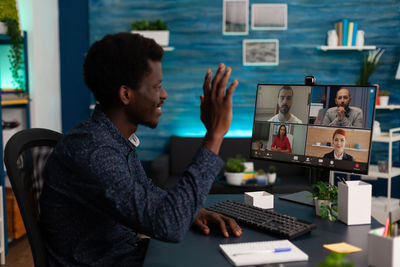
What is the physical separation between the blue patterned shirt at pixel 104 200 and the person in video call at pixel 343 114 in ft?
2.11

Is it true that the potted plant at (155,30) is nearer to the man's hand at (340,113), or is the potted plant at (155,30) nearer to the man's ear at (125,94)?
the man's hand at (340,113)

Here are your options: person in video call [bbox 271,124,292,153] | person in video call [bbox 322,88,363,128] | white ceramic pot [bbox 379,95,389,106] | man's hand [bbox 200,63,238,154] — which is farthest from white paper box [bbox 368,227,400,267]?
white ceramic pot [bbox 379,95,389,106]

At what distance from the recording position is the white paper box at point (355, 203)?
1.42m

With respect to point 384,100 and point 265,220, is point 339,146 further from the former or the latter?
point 384,100

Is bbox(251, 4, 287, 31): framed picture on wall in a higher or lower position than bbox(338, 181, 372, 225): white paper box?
higher

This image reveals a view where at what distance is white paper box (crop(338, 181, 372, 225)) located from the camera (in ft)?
4.67

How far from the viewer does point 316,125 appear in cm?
167

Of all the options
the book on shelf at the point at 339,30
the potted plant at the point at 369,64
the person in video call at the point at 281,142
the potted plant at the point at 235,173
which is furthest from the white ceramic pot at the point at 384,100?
the person in video call at the point at 281,142

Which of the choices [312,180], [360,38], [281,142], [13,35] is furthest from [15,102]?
[360,38]

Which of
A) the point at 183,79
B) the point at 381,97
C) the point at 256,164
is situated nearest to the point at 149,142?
the point at 183,79

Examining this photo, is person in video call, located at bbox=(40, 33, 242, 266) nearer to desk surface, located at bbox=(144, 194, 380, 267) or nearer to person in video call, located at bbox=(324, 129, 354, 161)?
desk surface, located at bbox=(144, 194, 380, 267)

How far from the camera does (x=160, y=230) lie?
1080mm

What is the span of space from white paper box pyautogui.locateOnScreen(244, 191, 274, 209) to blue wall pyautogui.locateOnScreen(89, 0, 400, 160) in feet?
9.29

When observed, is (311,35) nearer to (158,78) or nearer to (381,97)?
(381,97)
